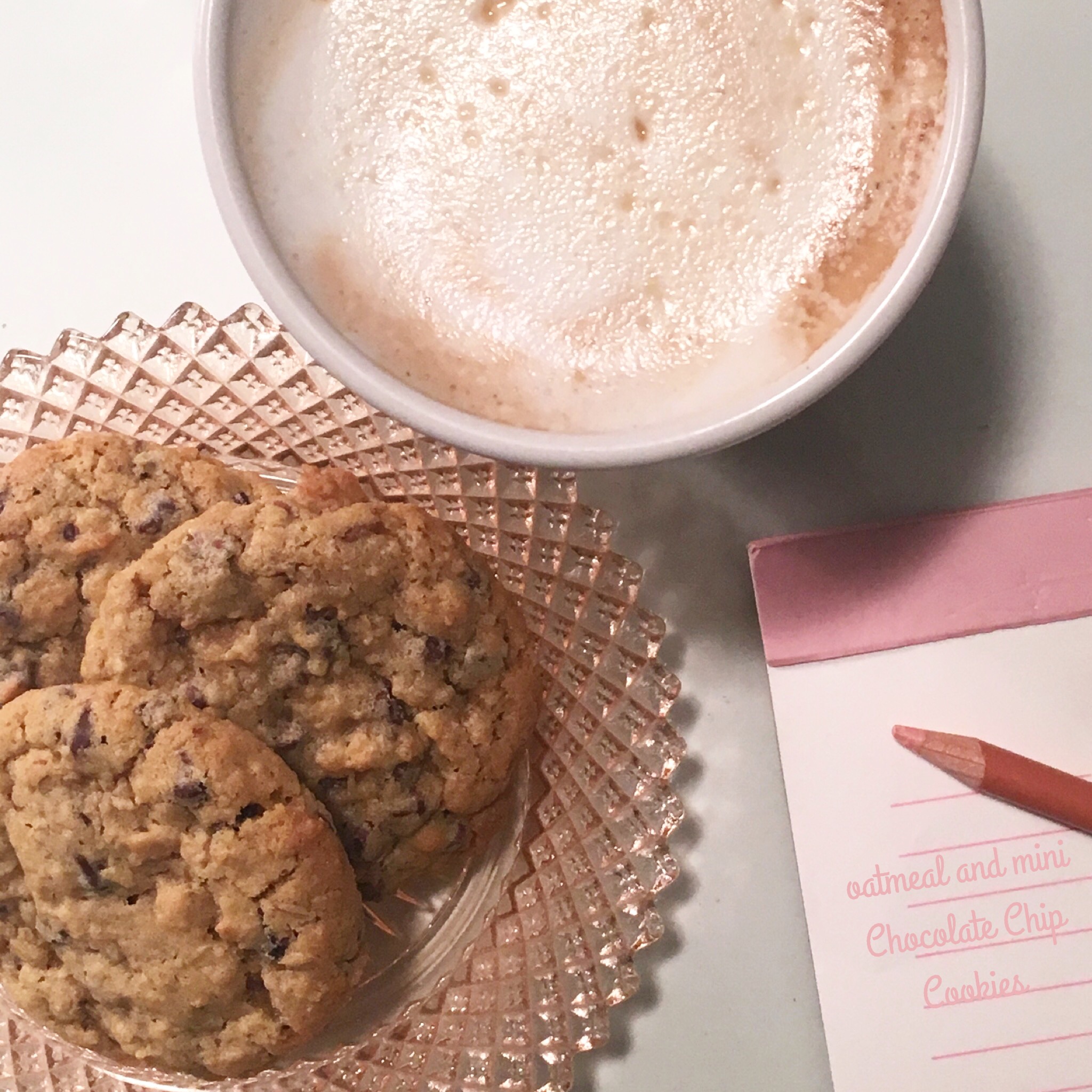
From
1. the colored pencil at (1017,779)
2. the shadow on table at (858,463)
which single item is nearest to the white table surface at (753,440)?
the shadow on table at (858,463)

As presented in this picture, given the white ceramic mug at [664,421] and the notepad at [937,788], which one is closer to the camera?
the white ceramic mug at [664,421]

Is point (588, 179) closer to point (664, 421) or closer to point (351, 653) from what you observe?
point (664, 421)

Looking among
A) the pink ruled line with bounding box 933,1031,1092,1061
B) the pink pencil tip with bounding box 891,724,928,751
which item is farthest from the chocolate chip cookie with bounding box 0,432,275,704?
the pink ruled line with bounding box 933,1031,1092,1061

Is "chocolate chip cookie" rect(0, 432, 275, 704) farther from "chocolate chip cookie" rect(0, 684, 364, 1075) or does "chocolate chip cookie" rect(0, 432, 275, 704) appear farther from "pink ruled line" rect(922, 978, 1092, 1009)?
"pink ruled line" rect(922, 978, 1092, 1009)

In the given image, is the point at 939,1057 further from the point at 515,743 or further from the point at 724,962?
the point at 515,743

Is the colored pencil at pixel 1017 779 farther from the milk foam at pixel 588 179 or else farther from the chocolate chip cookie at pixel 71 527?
the chocolate chip cookie at pixel 71 527

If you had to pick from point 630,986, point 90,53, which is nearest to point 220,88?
point 90,53
